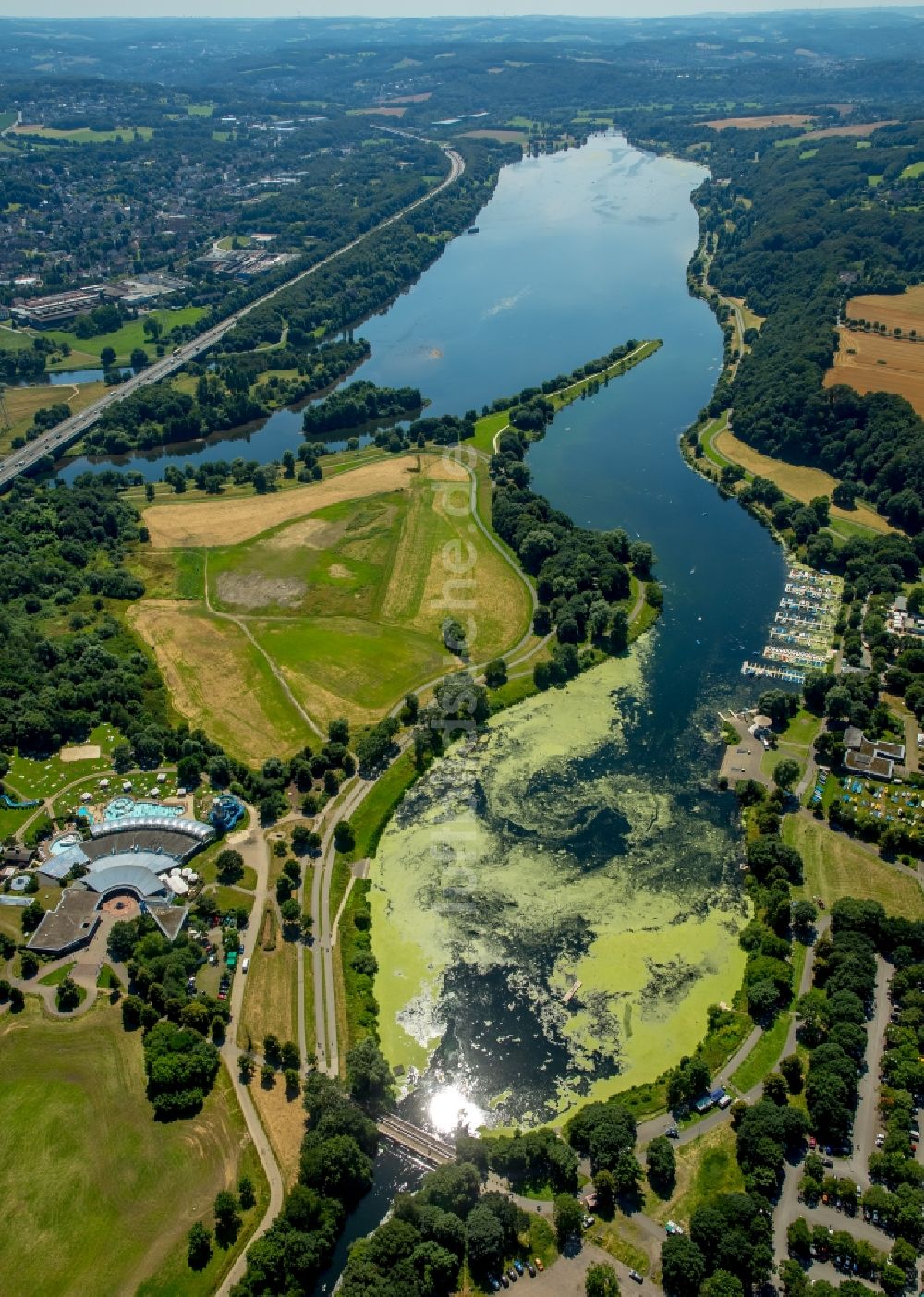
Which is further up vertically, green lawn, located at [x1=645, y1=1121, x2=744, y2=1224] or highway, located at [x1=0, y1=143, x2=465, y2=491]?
highway, located at [x1=0, y1=143, x2=465, y2=491]

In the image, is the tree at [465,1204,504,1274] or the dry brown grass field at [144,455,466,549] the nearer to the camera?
the tree at [465,1204,504,1274]

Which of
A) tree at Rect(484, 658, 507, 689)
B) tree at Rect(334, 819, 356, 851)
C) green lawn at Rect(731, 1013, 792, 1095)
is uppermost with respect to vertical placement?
tree at Rect(484, 658, 507, 689)

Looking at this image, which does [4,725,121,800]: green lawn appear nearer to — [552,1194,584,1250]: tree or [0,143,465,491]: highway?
[552,1194,584,1250]: tree

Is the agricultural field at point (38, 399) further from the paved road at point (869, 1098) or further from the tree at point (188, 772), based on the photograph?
the paved road at point (869, 1098)

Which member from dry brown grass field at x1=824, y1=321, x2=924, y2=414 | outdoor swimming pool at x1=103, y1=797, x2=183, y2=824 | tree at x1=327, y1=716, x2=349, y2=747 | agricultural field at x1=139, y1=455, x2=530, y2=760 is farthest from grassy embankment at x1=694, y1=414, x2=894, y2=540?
outdoor swimming pool at x1=103, y1=797, x2=183, y2=824

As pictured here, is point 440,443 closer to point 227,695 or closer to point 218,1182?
point 227,695

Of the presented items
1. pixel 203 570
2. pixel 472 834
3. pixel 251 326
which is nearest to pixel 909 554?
pixel 472 834
